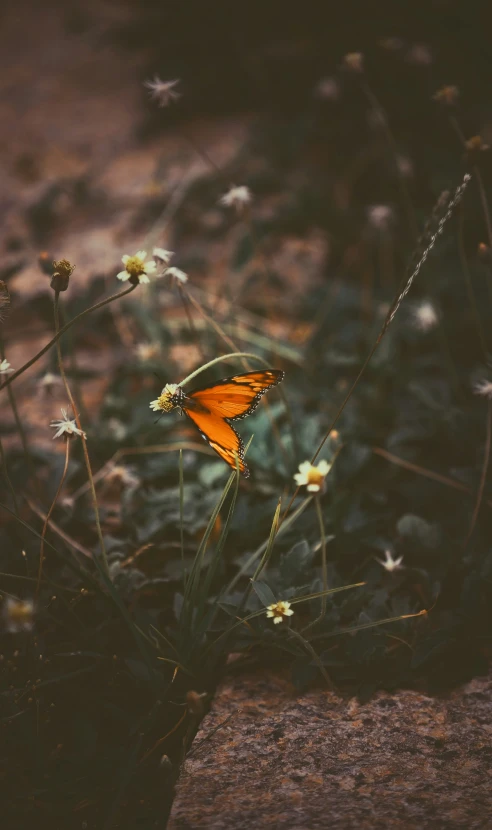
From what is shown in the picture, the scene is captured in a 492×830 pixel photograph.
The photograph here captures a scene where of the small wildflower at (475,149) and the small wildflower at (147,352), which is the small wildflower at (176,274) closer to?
the small wildflower at (475,149)

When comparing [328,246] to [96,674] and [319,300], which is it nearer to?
[319,300]

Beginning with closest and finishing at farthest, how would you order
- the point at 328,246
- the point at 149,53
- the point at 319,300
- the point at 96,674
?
the point at 96,674 → the point at 319,300 → the point at 328,246 → the point at 149,53

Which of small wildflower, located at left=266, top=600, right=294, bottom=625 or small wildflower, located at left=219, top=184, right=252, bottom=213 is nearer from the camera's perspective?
small wildflower, located at left=266, top=600, right=294, bottom=625

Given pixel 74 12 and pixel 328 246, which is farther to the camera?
pixel 74 12

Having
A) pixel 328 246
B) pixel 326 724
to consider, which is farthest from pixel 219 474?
pixel 328 246

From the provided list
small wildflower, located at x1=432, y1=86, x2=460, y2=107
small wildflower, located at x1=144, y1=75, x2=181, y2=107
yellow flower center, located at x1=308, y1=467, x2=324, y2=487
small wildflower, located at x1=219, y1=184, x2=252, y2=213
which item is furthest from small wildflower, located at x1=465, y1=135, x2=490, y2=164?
yellow flower center, located at x1=308, y1=467, x2=324, y2=487

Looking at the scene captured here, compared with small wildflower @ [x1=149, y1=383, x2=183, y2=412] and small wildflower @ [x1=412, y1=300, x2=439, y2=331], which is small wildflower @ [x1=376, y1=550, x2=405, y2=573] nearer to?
small wildflower @ [x1=149, y1=383, x2=183, y2=412]

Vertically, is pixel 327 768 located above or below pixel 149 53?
below
